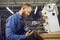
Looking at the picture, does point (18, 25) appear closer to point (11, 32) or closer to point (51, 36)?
point (11, 32)

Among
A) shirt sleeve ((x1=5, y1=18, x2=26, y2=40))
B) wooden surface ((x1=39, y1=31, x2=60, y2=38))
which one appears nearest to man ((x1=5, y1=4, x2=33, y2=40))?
shirt sleeve ((x1=5, y1=18, x2=26, y2=40))

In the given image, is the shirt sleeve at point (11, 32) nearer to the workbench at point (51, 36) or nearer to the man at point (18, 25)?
the man at point (18, 25)

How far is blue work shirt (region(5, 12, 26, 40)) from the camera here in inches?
80.1

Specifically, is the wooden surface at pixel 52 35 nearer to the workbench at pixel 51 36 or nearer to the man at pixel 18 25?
the workbench at pixel 51 36

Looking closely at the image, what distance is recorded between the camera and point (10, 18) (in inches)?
81.2

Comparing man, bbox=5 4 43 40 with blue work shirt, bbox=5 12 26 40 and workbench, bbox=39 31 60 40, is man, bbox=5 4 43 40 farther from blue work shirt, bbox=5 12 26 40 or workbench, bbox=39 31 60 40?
workbench, bbox=39 31 60 40

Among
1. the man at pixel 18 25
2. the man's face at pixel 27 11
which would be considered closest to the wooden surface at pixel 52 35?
the man at pixel 18 25

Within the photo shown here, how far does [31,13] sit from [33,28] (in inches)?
6.1

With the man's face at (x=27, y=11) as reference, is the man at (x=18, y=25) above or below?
below

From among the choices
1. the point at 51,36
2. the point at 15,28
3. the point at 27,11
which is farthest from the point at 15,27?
the point at 51,36

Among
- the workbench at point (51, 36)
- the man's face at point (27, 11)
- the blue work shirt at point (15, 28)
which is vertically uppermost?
the man's face at point (27, 11)

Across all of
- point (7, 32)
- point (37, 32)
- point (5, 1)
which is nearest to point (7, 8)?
point (5, 1)

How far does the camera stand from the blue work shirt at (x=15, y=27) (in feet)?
6.68

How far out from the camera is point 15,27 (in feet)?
6.77
